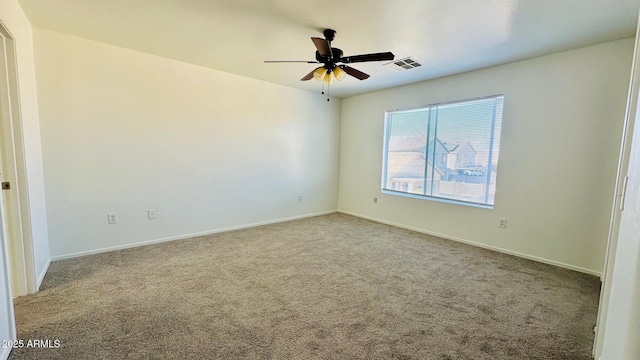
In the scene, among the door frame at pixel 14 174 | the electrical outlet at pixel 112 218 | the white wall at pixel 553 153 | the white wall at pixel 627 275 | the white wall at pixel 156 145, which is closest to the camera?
the white wall at pixel 627 275

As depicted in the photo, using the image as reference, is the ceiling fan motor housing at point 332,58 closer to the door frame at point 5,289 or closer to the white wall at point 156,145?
the white wall at point 156,145

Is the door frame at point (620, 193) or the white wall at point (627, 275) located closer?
the white wall at point (627, 275)

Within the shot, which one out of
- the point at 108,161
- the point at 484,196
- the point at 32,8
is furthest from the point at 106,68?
the point at 484,196

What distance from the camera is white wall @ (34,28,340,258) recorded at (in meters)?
2.91

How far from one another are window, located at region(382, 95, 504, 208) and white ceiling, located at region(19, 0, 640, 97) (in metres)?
0.75

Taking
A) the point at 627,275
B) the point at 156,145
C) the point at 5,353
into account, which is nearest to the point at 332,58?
the point at 627,275

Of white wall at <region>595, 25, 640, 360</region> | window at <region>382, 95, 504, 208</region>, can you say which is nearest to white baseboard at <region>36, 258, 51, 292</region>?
white wall at <region>595, 25, 640, 360</region>

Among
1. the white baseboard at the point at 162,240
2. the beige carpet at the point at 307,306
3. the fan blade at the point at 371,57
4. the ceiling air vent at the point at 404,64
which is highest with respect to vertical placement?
the ceiling air vent at the point at 404,64

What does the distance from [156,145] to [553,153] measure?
493 cm

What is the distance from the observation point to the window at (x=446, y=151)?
3.67m

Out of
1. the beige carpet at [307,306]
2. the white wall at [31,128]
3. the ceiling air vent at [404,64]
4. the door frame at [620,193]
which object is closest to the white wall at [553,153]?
the beige carpet at [307,306]

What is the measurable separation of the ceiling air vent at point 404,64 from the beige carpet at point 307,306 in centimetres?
246

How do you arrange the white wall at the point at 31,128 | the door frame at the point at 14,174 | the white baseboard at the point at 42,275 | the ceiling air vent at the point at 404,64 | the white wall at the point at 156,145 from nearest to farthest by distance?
the door frame at the point at 14,174 → the white wall at the point at 31,128 → the white baseboard at the point at 42,275 → the white wall at the point at 156,145 → the ceiling air vent at the point at 404,64

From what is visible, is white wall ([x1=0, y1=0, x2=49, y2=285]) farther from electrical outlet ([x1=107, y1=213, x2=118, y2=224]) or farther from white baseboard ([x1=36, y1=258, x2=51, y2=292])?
electrical outlet ([x1=107, y1=213, x2=118, y2=224])
